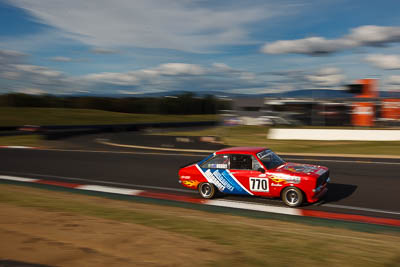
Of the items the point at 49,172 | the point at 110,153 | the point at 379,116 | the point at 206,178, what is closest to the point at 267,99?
the point at 379,116

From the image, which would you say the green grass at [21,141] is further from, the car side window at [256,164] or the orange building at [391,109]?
the orange building at [391,109]

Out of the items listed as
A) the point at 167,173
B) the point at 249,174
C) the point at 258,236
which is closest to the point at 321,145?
the point at 167,173

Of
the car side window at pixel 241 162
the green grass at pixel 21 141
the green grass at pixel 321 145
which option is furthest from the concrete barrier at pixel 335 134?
the green grass at pixel 21 141

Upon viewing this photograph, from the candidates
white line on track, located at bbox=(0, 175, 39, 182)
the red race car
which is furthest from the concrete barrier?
Result: white line on track, located at bbox=(0, 175, 39, 182)

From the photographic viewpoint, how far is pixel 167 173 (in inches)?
506

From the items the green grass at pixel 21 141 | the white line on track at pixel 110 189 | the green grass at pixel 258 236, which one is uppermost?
the green grass at pixel 21 141

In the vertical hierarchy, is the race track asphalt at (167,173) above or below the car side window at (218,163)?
below

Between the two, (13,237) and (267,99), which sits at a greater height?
Answer: (267,99)

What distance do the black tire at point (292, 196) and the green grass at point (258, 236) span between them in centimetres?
137

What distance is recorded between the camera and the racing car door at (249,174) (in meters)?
8.51

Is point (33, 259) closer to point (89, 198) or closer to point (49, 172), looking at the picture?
point (89, 198)

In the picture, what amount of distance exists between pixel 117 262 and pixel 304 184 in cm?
479

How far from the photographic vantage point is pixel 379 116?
2364 centimetres

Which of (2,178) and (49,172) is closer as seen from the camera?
(2,178)
